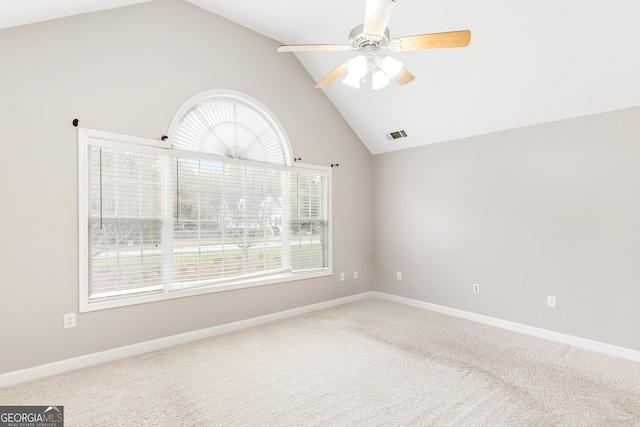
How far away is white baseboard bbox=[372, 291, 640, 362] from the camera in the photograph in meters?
2.98

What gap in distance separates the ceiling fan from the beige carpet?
7.42ft

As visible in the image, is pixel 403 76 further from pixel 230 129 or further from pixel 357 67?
pixel 230 129

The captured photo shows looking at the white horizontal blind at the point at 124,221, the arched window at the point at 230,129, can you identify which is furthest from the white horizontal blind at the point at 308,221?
the white horizontal blind at the point at 124,221

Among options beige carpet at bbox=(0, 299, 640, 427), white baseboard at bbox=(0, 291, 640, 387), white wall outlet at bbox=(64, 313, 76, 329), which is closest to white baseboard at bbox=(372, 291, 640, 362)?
white baseboard at bbox=(0, 291, 640, 387)

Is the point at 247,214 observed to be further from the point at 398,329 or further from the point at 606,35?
the point at 606,35

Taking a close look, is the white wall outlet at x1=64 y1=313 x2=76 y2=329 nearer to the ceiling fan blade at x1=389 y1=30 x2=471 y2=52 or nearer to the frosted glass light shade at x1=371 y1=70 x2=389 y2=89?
the frosted glass light shade at x1=371 y1=70 x2=389 y2=89

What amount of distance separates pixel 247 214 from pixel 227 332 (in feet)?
4.32

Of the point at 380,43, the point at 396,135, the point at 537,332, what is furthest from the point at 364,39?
the point at 537,332

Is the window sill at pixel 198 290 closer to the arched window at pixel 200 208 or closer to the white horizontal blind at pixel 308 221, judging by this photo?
the arched window at pixel 200 208

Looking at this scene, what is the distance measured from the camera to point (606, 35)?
2566 millimetres

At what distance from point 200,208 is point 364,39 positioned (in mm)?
2303

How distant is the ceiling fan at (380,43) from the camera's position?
183 centimetres

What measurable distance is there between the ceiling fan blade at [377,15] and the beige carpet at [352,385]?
2.36 meters

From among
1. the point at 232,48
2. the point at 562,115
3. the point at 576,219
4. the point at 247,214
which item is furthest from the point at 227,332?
the point at 562,115
